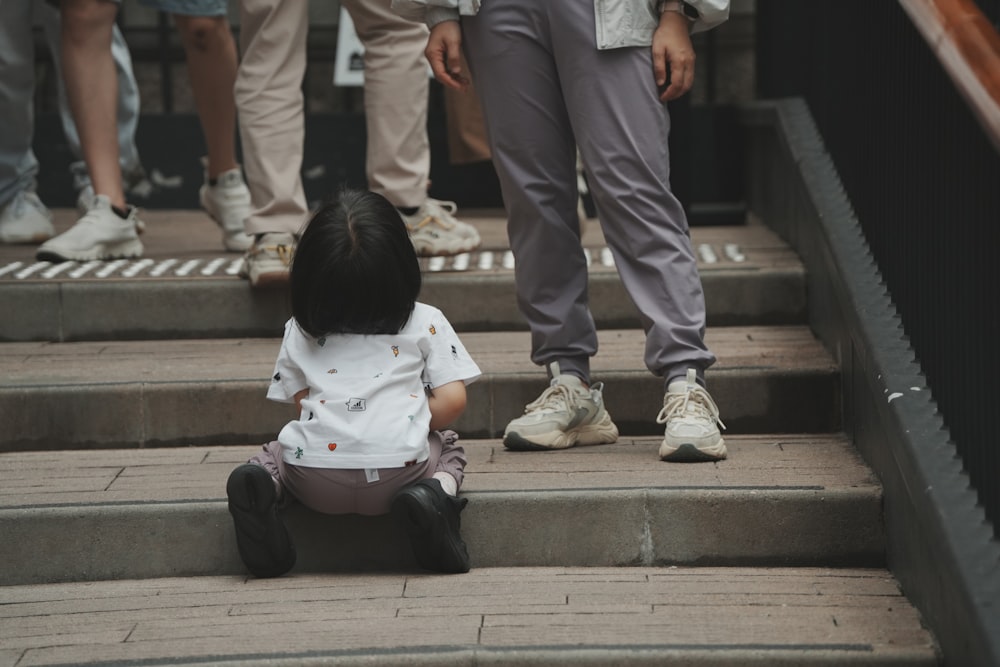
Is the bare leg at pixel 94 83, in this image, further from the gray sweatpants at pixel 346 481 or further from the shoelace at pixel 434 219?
the gray sweatpants at pixel 346 481

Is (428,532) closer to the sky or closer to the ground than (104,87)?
closer to the ground

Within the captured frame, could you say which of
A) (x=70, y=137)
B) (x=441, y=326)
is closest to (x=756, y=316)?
(x=441, y=326)

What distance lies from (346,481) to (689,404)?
2.77ft

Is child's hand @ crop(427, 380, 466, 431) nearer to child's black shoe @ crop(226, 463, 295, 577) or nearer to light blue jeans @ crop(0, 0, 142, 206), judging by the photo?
child's black shoe @ crop(226, 463, 295, 577)

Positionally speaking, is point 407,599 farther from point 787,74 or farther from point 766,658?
point 787,74

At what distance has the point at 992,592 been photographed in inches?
89.5

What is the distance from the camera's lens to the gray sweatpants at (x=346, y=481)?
2941mm

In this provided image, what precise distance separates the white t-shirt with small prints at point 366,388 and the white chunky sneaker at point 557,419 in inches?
18.3

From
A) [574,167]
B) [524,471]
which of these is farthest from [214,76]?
[524,471]

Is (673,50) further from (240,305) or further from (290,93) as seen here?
(240,305)

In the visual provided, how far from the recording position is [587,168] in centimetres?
338

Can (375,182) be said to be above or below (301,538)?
above

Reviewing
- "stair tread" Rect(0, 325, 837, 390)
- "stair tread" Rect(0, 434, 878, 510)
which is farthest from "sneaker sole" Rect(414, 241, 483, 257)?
"stair tread" Rect(0, 434, 878, 510)

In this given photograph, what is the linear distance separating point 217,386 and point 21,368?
633 mm
